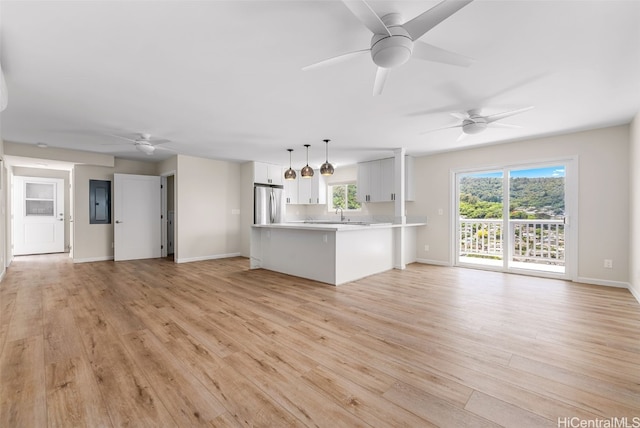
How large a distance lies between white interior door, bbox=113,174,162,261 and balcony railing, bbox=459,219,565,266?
7.47 m

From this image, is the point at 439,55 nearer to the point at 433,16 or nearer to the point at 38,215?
the point at 433,16

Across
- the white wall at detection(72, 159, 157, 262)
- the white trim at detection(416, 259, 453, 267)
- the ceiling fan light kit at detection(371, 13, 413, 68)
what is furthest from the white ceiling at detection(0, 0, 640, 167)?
the white trim at detection(416, 259, 453, 267)

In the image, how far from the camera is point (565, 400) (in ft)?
5.25

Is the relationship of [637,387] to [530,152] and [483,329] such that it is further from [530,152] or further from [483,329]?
[530,152]

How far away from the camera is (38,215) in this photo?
7.59 m

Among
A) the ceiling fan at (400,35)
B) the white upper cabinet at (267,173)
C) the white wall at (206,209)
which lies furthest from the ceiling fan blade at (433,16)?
the white wall at (206,209)

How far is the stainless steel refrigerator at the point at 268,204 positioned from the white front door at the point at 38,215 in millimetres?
6007

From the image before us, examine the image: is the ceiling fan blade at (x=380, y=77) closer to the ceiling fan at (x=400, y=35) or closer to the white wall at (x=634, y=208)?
the ceiling fan at (x=400, y=35)

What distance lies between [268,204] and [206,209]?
5.03ft

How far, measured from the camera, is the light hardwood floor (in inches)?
59.8

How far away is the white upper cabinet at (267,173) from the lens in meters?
6.98

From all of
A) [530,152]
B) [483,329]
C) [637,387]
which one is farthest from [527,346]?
[530,152]

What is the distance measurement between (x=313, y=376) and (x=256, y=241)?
13.0 ft

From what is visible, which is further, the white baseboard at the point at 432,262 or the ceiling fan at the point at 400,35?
the white baseboard at the point at 432,262
